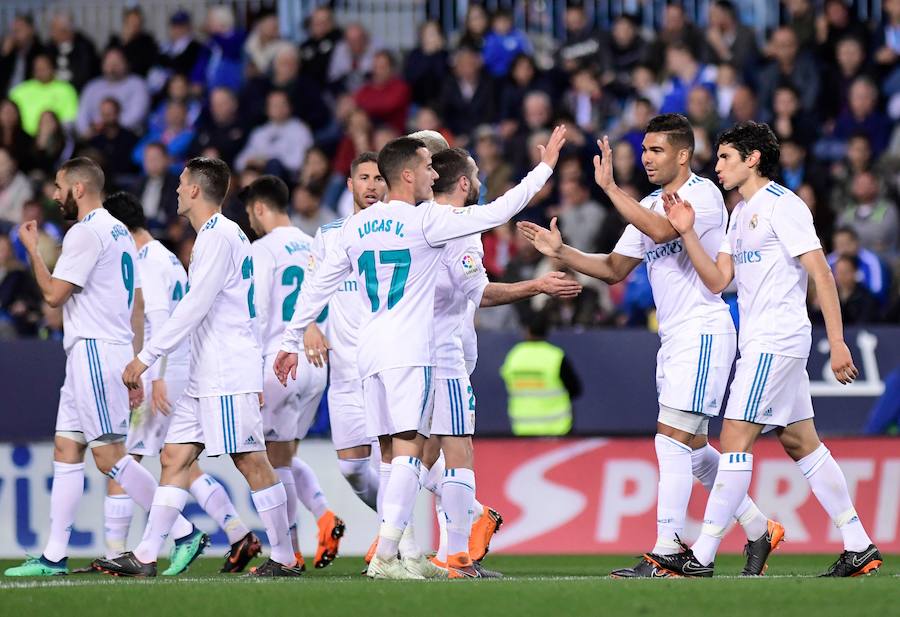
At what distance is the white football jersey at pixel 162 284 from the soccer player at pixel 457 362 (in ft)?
6.68

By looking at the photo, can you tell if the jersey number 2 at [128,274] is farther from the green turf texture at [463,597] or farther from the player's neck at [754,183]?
the player's neck at [754,183]

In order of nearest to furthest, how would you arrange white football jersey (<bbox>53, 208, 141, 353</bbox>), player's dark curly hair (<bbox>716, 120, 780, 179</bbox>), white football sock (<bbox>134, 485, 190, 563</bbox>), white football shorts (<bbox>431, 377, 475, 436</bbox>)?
player's dark curly hair (<bbox>716, 120, 780, 179</bbox>)
white football shorts (<bbox>431, 377, 475, 436</bbox>)
white football sock (<bbox>134, 485, 190, 563</bbox>)
white football jersey (<bbox>53, 208, 141, 353</bbox>)

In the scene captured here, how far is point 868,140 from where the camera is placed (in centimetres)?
1680

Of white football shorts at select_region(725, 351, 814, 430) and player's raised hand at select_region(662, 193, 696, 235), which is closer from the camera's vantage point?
white football shorts at select_region(725, 351, 814, 430)

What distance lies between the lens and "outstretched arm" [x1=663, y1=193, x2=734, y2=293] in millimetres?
9000

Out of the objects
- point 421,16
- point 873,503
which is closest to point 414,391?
point 873,503

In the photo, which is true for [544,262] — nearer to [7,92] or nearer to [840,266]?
[840,266]

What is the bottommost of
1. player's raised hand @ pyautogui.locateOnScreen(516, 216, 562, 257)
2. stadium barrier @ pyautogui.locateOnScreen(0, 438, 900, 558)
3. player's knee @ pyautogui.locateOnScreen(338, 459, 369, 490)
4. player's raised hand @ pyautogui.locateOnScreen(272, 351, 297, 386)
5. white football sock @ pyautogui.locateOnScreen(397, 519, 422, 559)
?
stadium barrier @ pyautogui.locateOnScreen(0, 438, 900, 558)

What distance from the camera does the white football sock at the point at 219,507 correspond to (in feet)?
35.3

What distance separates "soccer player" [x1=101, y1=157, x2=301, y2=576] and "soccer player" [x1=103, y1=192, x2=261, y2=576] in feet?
1.74

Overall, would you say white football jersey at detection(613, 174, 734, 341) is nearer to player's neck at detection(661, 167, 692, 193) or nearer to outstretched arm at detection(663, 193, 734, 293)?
player's neck at detection(661, 167, 692, 193)

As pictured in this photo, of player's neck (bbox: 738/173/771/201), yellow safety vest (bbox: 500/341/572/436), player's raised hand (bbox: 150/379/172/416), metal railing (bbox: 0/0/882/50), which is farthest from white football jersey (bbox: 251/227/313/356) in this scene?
metal railing (bbox: 0/0/882/50)

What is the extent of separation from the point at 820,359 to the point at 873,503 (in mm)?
2213

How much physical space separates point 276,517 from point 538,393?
4667mm
